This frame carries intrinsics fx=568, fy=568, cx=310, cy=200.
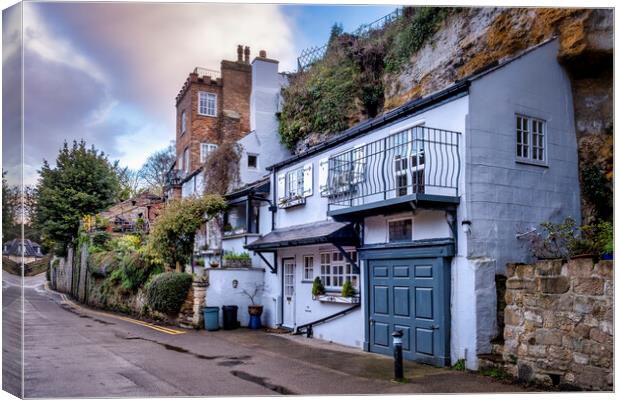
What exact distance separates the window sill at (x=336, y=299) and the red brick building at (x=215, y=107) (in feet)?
42.6

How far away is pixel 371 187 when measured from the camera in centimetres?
1259

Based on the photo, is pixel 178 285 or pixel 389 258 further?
pixel 178 285

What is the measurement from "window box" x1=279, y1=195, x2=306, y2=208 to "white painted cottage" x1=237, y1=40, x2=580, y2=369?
2.51 meters

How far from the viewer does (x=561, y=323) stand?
334 inches

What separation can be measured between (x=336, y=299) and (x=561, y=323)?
6.14 m

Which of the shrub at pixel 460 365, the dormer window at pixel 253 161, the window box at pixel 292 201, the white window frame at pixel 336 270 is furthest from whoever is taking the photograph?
the dormer window at pixel 253 161

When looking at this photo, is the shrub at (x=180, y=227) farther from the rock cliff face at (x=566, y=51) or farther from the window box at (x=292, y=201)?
the rock cliff face at (x=566, y=51)

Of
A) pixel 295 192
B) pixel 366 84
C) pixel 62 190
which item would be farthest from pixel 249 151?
pixel 62 190

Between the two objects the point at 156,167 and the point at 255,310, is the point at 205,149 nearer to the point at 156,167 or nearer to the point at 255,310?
the point at 255,310

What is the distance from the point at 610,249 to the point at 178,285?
12.6 m

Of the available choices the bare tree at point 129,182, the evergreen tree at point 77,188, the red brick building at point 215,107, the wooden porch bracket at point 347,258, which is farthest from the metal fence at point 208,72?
the wooden porch bracket at point 347,258

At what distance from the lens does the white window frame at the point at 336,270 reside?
13.8 m

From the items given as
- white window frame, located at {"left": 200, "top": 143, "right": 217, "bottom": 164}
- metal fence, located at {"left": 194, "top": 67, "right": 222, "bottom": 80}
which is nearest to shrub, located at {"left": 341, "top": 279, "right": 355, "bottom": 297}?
white window frame, located at {"left": 200, "top": 143, "right": 217, "bottom": 164}

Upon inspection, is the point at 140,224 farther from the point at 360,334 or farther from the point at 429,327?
the point at 429,327
